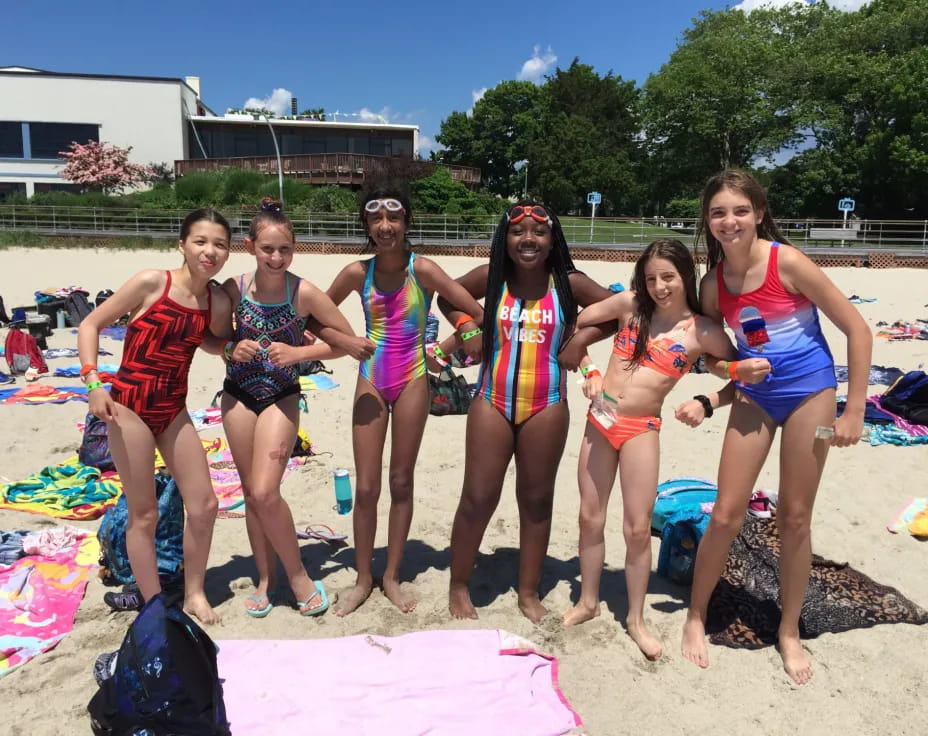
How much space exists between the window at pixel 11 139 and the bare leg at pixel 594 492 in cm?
4756

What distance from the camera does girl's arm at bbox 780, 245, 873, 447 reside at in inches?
119

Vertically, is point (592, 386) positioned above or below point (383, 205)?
below

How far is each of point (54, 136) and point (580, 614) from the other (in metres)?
47.0

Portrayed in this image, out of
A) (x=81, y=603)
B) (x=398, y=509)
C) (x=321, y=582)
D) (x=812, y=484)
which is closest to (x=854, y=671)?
(x=812, y=484)

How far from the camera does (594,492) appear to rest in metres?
3.55

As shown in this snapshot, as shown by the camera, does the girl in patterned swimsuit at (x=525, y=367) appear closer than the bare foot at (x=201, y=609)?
Yes

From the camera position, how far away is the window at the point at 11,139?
40.2 metres

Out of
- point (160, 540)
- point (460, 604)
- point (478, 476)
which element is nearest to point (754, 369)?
point (478, 476)

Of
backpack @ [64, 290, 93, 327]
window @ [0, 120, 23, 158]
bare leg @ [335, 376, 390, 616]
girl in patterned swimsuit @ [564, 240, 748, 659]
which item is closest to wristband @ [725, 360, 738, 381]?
girl in patterned swimsuit @ [564, 240, 748, 659]

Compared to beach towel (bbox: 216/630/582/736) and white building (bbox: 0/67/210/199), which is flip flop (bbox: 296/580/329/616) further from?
white building (bbox: 0/67/210/199)

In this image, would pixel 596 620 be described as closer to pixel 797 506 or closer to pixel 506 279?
pixel 797 506

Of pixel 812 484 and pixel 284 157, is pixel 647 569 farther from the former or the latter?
pixel 284 157

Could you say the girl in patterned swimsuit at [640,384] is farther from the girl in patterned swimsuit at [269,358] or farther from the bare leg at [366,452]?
the girl in patterned swimsuit at [269,358]

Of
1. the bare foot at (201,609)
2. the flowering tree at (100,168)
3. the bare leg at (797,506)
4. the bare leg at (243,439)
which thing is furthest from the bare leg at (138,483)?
the flowering tree at (100,168)
